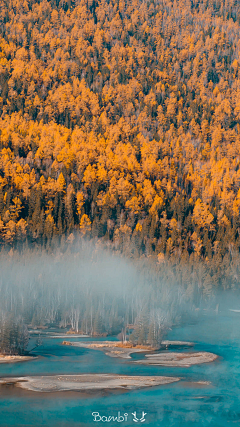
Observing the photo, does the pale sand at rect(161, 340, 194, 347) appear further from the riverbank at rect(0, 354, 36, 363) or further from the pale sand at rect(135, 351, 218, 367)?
the riverbank at rect(0, 354, 36, 363)

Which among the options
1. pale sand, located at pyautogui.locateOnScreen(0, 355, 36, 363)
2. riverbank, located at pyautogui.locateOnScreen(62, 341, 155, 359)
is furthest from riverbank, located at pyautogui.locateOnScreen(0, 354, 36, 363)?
riverbank, located at pyautogui.locateOnScreen(62, 341, 155, 359)

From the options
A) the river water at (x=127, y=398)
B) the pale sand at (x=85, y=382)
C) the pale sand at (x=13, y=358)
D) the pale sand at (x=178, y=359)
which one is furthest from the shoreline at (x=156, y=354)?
the pale sand at (x=13, y=358)

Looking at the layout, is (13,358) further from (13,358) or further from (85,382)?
(85,382)

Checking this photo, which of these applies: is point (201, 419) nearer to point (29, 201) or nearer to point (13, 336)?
point (13, 336)

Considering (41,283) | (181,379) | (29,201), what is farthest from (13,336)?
(29,201)

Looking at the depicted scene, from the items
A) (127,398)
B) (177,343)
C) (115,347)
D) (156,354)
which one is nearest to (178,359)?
(156,354)
